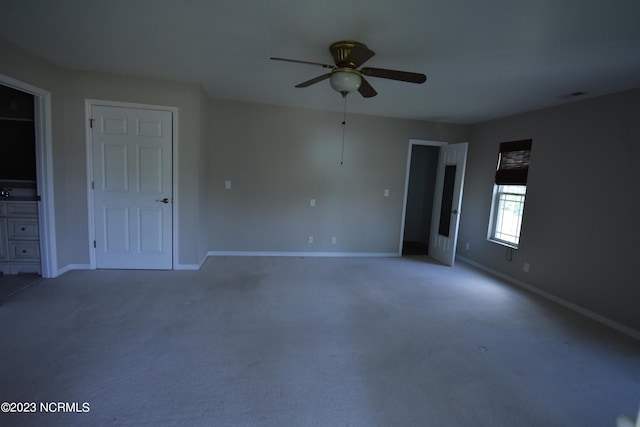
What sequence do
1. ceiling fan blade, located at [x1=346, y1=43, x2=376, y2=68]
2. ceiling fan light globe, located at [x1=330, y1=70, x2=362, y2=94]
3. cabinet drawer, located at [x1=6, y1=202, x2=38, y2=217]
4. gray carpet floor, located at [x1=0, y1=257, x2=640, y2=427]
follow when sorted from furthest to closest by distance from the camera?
cabinet drawer, located at [x1=6, y1=202, x2=38, y2=217] < ceiling fan light globe, located at [x1=330, y1=70, x2=362, y2=94] < ceiling fan blade, located at [x1=346, y1=43, x2=376, y2=68] < gray carpet floor, located at [x1=0, y1=257, x2=640, y2=427]

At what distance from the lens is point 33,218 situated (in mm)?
3432

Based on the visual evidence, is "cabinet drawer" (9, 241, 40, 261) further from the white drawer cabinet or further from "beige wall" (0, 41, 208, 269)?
"beige wall" (0, 41, 208, 269)

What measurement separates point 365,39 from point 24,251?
179 inches

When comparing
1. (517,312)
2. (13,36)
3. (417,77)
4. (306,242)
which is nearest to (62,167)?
(13,36)

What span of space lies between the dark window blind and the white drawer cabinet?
6361mm

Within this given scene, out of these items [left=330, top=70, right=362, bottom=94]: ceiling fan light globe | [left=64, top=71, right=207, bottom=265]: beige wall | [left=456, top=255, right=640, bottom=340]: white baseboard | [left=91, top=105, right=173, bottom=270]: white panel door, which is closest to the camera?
[left=330, top=70, right=362, bottom=94]: ceiling fan light globe

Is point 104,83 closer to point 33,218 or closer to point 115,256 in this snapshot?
point 33,218

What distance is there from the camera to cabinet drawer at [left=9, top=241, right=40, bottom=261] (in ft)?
11.4

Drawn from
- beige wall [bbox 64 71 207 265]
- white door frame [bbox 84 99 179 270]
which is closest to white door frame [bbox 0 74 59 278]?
beige wall [bbox 64 71 207 265]

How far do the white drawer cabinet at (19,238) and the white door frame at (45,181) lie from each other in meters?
0.13

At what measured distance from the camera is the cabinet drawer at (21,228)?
3.41 metres

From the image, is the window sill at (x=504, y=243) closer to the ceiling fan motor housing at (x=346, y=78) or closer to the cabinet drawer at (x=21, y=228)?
the ceiling fan motor housing at (x=346, y=78)

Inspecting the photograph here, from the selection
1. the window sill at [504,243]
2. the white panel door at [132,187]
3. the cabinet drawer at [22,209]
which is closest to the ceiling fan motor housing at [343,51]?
the white panel door at [132,187]

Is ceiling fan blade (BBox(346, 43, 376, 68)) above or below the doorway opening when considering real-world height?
above
